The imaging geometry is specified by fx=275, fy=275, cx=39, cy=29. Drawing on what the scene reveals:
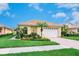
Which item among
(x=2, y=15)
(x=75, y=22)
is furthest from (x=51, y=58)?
(x=2, y=15)

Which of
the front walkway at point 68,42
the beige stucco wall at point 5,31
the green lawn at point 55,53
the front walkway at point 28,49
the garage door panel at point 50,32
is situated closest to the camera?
the green lawn at point 55,53

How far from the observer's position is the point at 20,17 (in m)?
7.24

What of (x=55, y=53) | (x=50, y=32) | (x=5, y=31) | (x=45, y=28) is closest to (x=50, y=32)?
(x=50, y=32)

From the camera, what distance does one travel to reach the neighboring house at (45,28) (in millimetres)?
7266

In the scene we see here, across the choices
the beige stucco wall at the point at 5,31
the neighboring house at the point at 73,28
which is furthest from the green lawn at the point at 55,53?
the beige stucco wall at the point at 5,31

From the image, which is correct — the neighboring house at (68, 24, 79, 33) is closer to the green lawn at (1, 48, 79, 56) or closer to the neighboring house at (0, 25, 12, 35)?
the green lawn at (1, 48, 79, 56)

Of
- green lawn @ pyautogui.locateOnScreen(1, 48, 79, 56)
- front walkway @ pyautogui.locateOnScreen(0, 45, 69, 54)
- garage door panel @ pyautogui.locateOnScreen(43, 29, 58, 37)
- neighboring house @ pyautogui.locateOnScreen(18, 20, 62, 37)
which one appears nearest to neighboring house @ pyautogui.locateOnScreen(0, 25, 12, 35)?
neighboring house @ pyautogui.locateOnScreen(18, 20, 62, 37)

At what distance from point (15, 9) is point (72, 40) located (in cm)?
171

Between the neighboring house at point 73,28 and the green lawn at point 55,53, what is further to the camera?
the neighboring house at point 73,28

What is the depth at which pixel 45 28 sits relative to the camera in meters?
7.46

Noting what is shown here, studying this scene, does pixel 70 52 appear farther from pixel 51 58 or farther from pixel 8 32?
pixel 8 32

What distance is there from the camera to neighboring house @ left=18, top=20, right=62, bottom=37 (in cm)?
727

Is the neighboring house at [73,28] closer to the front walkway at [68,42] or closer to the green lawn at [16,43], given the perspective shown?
the front walkway at [68,42]

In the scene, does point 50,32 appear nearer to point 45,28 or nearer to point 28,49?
point 45,28
